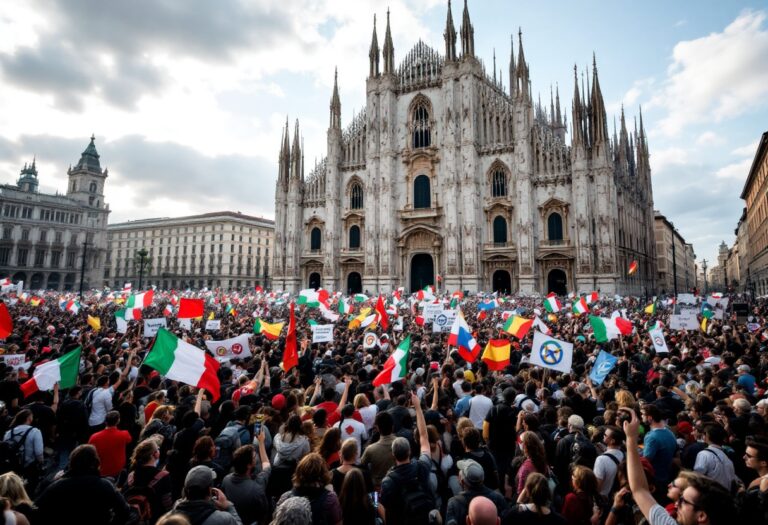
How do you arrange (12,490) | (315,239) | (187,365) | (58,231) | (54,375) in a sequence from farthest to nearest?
1. (58,231)
2. (315,239)
3. (54,375)
4. (187,365)
5. (12,490)

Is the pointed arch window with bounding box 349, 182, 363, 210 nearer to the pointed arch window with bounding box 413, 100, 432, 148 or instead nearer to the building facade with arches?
the pointed arch window with bounding box 413, 100, 432, 148

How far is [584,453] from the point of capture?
15.2ft

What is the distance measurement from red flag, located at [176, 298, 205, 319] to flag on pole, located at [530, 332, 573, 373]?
456 inches

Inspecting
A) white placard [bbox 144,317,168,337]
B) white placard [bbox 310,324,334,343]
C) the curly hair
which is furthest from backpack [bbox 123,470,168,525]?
white placard [bbox 144,317,168,337]

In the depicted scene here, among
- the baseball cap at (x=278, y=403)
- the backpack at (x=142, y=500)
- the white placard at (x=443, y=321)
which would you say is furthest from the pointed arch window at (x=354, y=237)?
the backpack at (x=142, y=500)

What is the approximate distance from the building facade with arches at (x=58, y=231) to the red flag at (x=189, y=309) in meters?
66.0

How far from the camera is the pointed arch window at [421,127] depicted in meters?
45.6

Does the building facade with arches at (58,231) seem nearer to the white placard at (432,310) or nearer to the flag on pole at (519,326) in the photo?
the white placard at (432,310)

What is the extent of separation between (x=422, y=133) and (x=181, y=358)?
42771mm

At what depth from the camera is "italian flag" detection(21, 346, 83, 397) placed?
7.08 meters

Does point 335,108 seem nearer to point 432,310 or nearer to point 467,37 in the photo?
point 467,37

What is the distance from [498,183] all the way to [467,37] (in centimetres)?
1571

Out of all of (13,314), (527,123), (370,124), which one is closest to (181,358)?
(13,314)

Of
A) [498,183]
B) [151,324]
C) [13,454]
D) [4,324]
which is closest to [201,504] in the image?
[13,454]
